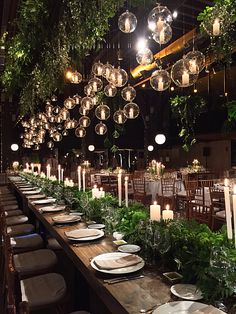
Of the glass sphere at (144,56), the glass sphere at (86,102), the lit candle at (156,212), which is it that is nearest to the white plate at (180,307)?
the lit candle at (156,212)

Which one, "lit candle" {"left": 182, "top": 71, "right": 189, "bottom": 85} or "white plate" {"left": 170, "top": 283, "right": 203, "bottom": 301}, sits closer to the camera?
"white plate" {"left": 170, "top": 283, "right": 203, "bottom": 301}

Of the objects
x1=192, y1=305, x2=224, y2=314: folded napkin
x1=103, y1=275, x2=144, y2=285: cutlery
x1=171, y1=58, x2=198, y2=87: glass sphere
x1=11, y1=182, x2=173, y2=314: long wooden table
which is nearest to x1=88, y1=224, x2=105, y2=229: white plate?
x1=11, y1=182, x2=173, y2=314: long wooden table

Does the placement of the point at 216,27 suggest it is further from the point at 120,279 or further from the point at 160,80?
the point at 120,279

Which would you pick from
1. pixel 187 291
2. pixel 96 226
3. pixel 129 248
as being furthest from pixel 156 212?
pixel 187 291

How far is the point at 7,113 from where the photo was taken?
17375 mm

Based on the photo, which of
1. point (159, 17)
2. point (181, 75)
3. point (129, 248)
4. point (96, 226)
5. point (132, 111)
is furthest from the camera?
point (132, 111)

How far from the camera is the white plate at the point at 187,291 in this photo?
1411 millimetres

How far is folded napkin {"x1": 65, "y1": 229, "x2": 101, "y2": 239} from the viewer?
2.42 meters

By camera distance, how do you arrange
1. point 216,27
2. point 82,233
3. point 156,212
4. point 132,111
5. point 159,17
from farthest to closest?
1. point 132,111
2. point 159,17
3. point 216,27
4. point 82,233
5. point 156,212

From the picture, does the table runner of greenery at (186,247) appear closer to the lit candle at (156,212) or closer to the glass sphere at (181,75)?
the lit candle at (156,212)

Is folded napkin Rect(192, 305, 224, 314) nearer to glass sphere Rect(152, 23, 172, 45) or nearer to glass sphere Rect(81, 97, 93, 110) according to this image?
glass sphere Rect(152, 23, 172, 45)

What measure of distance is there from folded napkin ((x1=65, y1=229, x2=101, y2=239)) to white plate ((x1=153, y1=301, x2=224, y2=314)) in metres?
1.16

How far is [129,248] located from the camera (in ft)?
6.77

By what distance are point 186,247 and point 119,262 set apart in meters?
0.39
